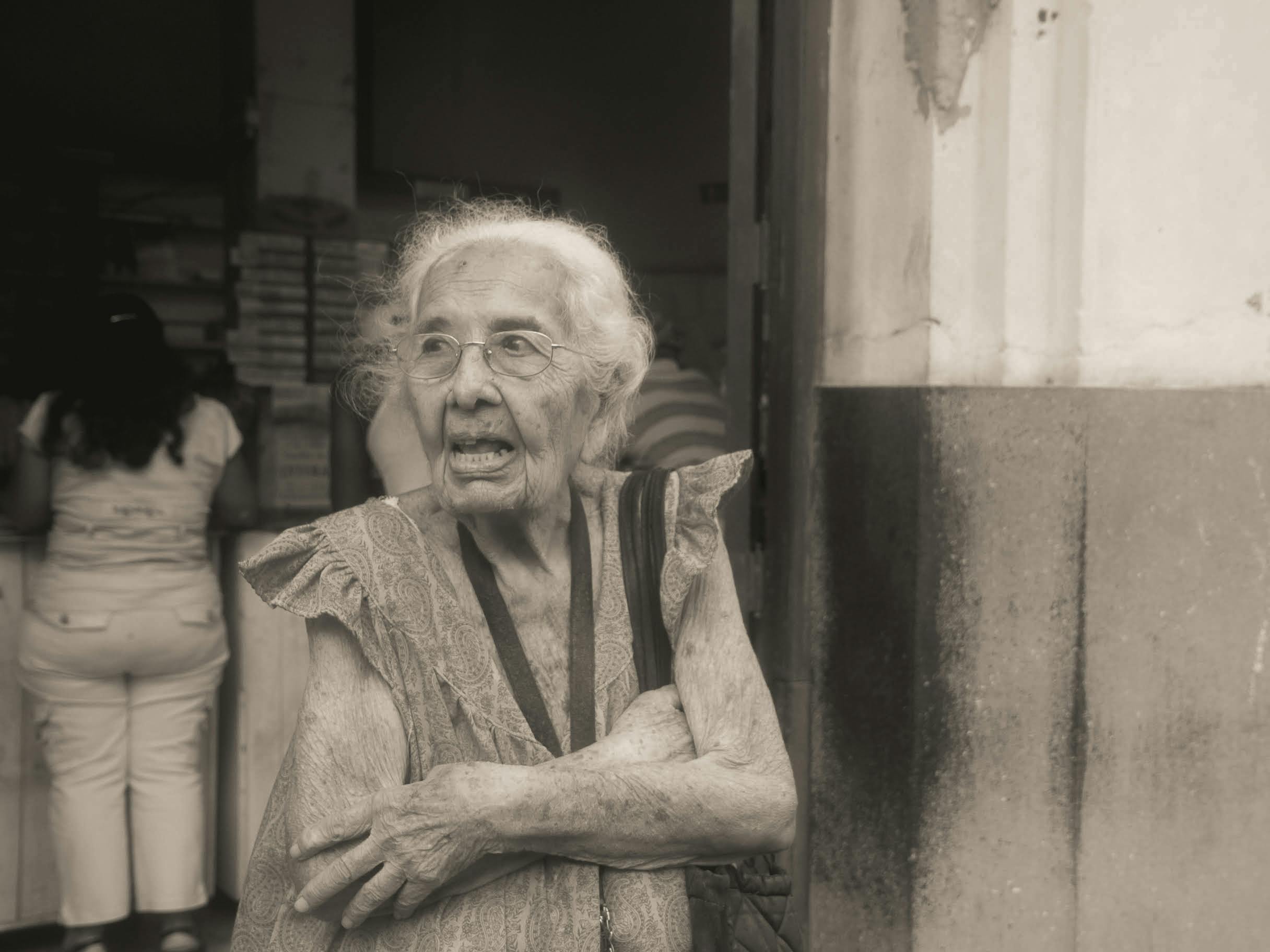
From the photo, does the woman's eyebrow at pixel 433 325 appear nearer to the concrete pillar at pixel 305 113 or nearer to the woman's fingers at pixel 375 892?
the woman's fingers at pixel 375 892

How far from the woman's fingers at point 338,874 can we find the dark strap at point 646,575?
44 cm

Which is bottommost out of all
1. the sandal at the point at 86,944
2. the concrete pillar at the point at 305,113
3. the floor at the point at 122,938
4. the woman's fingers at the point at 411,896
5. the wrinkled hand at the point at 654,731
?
the floor at the point at 122,938

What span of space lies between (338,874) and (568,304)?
78cm

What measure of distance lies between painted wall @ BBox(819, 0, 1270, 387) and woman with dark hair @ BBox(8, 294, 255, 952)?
2.08 meters

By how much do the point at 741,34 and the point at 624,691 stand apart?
76.2 inches

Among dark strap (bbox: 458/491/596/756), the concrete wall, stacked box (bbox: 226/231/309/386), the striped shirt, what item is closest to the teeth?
dark strap (bbox: 458/491/596/756)

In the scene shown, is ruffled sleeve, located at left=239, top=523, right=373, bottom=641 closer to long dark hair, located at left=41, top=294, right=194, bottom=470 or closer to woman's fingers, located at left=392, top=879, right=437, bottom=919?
woman's fingers, located at left=392, top=879, right=437, bottom=919

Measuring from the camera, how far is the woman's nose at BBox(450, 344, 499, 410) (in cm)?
160

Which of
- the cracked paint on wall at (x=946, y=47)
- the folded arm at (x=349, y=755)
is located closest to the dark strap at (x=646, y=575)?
the folded arm at (x=349, y=755)

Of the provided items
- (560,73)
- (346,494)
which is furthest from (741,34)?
(560,73)

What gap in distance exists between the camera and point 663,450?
391 centimetres

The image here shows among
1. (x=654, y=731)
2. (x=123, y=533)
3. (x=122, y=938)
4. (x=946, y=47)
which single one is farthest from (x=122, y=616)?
(x=946, y=47)

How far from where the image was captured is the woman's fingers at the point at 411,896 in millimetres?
1459

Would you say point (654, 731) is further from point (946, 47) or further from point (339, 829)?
point (946, 47)
